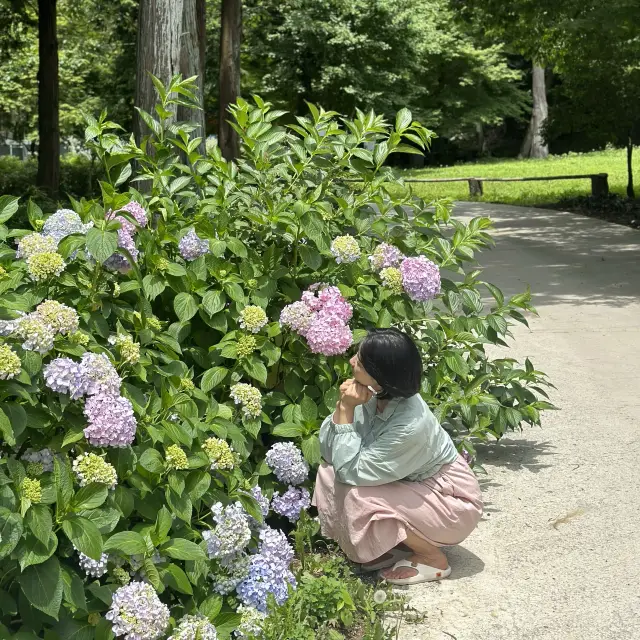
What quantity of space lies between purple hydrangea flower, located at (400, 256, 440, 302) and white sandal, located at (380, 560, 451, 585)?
→ 1.24 metres

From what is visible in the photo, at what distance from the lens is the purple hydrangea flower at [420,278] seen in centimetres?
494

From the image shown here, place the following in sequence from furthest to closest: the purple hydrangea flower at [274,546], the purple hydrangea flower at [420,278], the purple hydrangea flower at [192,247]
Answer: the purple hydrangea flower at [420,278] < the purple hydrangea flower at [192,247] < the purple hydrangea flower at [274,546]

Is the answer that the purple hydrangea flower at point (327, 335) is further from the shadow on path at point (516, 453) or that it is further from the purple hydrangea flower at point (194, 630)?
the shadow on path at point (516, 453)

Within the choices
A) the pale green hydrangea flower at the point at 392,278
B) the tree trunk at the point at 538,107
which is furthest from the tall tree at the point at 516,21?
the tree trunk at the point at 538,107

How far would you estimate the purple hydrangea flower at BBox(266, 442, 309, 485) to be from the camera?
4.41 metres

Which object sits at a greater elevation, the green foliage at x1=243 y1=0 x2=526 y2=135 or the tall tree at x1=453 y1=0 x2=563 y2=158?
the green foliage at x1=243 y1=0 x2=526 y2=135

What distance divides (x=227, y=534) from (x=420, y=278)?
1.77 meters

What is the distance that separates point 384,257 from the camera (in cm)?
508

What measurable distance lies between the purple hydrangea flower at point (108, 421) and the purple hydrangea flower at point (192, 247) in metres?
1.48

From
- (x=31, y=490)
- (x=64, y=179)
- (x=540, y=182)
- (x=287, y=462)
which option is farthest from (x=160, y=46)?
(x=540, y=182)

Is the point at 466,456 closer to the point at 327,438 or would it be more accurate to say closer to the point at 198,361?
the point at 327,438

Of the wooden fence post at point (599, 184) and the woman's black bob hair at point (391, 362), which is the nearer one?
the woman's black bob hair at point (391, 362)

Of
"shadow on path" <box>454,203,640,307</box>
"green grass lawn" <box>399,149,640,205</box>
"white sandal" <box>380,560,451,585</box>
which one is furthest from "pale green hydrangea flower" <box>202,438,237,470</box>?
"green grass lawn" <box>399,149,640,205</box>

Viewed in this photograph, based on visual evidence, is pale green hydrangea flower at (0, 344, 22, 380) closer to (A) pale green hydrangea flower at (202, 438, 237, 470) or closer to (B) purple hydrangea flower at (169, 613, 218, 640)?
(A) pale green hydrangea flower at (202, 438, 237, 470)
